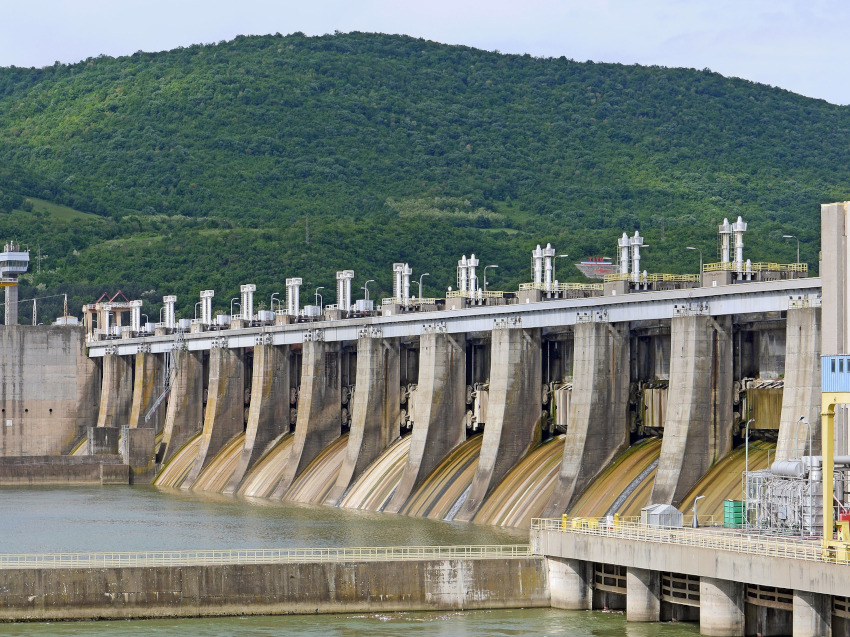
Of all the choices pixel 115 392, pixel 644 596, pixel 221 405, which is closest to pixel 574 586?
pixel 644 596

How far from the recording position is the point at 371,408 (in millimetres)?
101000

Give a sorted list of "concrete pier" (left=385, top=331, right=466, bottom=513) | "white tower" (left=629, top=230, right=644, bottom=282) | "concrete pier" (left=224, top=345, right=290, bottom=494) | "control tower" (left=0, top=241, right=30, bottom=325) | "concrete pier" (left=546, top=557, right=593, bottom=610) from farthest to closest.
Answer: "control tower" (left=0, top=241, right=30, bottom=325)
"concrete pier" (left=224, top=345, right=290, bottom=494)
"concrete pier" (left=385, top=331, right=466, bottom=513)
"white tower" (left=629, top=230, right=644, bottom=282)
"concrete pier" (left=546, top=557, right=593, bottom=610)

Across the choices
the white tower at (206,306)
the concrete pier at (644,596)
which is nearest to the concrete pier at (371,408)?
the white tower at (206,306)

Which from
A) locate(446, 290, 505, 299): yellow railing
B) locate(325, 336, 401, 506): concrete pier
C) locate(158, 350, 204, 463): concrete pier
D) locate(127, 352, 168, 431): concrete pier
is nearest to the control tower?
locate(127, 352, 168, 431): concrete pier

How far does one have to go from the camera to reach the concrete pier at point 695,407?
71.9 metres

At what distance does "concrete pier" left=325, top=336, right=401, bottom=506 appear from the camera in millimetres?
100375

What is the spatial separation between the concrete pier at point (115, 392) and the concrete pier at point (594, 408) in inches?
2686

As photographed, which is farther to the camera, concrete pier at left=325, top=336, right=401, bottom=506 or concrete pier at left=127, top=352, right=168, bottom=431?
concrete pier at left=127, top=352, right=168, bottom=431

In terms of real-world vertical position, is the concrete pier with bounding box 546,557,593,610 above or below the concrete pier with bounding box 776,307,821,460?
below

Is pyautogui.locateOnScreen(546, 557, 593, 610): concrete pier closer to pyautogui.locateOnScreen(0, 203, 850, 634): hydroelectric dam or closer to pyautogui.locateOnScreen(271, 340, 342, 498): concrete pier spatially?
pyautogui.locateOnScreen(0, 203, 850, 634): hydroelectric dam

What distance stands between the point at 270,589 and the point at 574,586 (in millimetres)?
10173

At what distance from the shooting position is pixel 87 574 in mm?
56500

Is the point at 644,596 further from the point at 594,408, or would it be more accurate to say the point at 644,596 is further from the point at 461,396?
the point at 461,396

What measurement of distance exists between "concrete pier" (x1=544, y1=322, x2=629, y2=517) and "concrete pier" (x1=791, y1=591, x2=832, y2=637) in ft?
97.0
